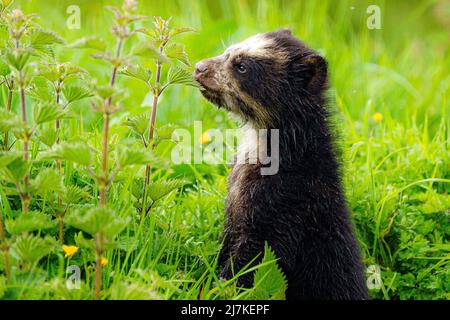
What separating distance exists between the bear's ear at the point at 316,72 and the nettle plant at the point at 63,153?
0.76 m

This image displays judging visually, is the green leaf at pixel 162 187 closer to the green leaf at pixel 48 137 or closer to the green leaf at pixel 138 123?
the green leaf at pixel 138 123

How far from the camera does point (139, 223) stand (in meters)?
3.97

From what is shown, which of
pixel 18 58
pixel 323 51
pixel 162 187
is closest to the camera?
pixel 18 58

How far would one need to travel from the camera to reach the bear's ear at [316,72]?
14.0 ft

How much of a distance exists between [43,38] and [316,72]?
1560 millimetres

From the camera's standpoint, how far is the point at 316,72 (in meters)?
4.27

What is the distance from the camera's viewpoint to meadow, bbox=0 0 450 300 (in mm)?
3146

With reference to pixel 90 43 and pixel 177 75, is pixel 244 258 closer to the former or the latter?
pixel 177 75

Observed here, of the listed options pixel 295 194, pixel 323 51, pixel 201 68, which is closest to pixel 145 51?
pixel 201 68

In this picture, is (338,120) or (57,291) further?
(338,120)

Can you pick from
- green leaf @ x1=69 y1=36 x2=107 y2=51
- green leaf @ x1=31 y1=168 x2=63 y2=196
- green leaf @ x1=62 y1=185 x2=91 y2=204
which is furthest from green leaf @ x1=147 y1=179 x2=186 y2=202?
green leaf @ x1=69 y1=36 x2=107 y2=51
